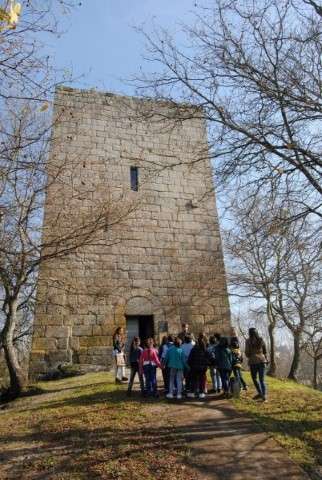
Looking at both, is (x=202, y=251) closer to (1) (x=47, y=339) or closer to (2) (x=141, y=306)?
(2) (x=141, y=306)

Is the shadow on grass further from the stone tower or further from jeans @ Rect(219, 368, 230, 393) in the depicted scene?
the stone tower

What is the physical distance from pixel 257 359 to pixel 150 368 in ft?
6.20

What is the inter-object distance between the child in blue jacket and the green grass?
1018 millimetres

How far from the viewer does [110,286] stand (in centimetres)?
1072

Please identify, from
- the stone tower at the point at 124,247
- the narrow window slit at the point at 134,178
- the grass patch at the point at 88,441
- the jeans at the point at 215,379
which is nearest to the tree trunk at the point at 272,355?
the stone tower at the point at 124,247

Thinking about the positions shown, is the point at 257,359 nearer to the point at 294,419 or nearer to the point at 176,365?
the point at 294,419

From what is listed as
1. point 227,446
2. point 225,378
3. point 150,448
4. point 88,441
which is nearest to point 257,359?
point 225,378

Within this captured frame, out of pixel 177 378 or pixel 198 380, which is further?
pixel 198 380

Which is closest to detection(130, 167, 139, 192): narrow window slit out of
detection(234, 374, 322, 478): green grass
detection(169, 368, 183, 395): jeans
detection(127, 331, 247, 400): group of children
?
detection(127, 331, 247, 400): group of children

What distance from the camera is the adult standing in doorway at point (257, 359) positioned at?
6902mm

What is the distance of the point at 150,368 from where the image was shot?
7.29 m

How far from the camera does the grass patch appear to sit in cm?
437

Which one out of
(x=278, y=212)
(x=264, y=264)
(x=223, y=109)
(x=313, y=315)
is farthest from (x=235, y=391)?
(x=313, y=315)

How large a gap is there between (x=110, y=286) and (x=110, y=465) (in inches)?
253
